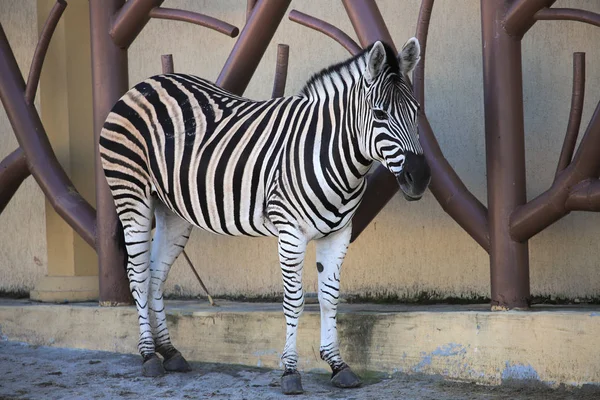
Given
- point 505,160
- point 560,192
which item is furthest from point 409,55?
point 560,192

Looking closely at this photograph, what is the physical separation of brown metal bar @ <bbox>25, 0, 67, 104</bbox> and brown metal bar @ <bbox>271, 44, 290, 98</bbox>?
6.03 ft

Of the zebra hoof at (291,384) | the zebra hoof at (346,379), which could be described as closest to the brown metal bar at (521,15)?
the zebra hoof at (346,379)

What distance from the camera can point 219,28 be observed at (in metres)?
5.90

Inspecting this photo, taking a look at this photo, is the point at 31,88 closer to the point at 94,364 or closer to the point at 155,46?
the point at 155,46

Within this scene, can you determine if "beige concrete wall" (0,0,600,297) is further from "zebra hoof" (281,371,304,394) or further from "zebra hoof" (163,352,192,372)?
"zebra hoof" (281,371,304,394)

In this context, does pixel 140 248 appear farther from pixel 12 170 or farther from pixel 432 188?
pixel 432 188

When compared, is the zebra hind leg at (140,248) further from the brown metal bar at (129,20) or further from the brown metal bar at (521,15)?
the brown metal bar at (521,15)

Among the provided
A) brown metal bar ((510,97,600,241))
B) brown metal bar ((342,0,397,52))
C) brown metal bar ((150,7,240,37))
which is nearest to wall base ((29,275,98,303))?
brown metal bar ((150,7,240,37))

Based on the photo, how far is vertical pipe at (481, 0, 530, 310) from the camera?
5.22 m

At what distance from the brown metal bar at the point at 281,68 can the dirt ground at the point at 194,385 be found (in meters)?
1.79

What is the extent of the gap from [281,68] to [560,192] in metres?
1.94

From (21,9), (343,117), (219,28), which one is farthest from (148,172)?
(21,9)

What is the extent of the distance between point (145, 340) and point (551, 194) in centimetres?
266

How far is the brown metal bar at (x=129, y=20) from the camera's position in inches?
249
